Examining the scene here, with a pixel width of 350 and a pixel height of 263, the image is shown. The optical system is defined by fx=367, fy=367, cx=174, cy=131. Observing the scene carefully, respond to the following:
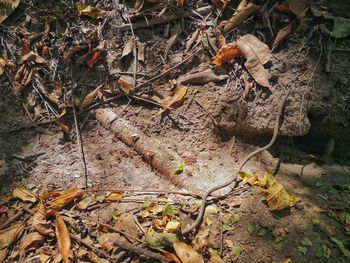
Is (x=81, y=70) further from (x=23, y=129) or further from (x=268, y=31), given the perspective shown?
(x=268, y=31)

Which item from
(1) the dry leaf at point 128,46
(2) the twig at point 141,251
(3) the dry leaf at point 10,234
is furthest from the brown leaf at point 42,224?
(1) the dry leaf at point 128,46

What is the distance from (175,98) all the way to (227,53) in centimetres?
70

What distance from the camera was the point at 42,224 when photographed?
9.81 ft

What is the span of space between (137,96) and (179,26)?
904 millimetres

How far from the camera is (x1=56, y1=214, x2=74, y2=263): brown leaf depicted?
2807 mm

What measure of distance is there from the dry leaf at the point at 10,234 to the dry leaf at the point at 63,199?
0.85ft

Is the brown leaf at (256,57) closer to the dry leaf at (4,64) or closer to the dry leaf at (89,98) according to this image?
the dry leaf at (89,98)

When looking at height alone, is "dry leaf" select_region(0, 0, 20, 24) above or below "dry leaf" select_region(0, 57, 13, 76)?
above

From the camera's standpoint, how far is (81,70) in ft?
13.3

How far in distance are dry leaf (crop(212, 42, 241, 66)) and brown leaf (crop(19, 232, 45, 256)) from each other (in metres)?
2.33

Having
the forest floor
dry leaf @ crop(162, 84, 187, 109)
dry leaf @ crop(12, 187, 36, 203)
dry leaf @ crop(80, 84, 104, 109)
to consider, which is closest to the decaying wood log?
the forest floor

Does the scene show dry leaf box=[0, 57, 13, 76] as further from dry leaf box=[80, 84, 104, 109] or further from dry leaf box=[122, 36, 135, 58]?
dry leaf box=[122, 36, 135, 58]

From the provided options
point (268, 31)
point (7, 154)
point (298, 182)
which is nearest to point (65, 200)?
point (7, 154)

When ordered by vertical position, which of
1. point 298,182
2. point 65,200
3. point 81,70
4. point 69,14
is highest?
point 69,14
